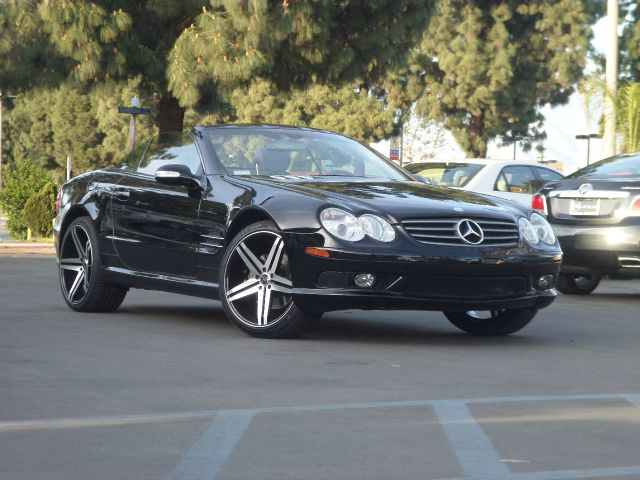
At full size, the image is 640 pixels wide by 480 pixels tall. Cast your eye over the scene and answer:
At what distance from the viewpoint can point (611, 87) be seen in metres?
24.9

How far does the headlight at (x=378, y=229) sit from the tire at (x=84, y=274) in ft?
9.80

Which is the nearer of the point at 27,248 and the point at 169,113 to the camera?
the point at 27,248

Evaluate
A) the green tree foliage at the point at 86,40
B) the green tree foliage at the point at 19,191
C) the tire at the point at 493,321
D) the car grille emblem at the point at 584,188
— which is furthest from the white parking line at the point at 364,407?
the green tree foliage at the point at 19,191

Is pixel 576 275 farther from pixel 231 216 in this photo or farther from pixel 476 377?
pixel 476 377

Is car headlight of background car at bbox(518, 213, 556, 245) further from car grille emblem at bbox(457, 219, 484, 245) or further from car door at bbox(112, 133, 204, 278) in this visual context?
car door at bbox(112, 133, 204, 278)

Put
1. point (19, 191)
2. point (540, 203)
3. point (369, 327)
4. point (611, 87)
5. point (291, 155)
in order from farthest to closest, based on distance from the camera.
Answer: point (19, 191)
point (611, 87)
point (540, 203)
point (369, 327)
point (291, 155)

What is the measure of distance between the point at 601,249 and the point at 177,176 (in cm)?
484

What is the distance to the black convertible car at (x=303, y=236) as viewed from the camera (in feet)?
30.4

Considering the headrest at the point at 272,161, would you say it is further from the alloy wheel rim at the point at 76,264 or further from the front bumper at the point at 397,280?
the alloy wheel rim at the point at 76,264

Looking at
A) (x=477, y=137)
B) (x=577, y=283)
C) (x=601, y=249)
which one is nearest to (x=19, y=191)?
(x=577, y=283)

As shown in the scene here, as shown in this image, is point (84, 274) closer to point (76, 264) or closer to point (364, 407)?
point (76, 264)

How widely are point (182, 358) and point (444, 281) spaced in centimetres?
179

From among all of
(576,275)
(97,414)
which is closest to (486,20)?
(576,275)

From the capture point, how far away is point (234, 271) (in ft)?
32.2
